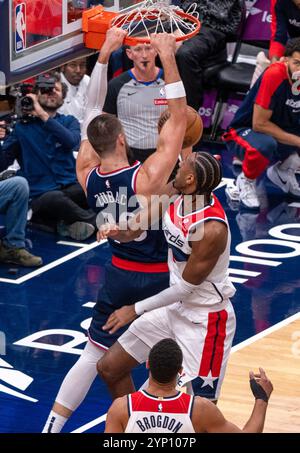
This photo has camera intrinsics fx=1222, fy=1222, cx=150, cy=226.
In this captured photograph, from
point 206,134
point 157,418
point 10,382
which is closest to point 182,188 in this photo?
point 157,418

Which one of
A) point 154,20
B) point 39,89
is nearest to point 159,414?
point 154,20

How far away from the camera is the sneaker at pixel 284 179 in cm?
1179

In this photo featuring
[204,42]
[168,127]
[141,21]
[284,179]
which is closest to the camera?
[168,127]

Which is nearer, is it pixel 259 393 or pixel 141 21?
pixel 259 393

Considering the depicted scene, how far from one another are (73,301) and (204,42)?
4.41 meters

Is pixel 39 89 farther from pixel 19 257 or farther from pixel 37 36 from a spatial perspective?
pixel 37 36

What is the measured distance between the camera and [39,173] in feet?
35.4

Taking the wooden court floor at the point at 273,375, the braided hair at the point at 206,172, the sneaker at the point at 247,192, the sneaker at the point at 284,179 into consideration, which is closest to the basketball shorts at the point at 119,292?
the braided hair at the point at 206,172

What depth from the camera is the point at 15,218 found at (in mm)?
10047

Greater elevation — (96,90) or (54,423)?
(96,90)

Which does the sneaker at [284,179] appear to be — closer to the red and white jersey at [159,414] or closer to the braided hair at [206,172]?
the braided hair at [206,172]

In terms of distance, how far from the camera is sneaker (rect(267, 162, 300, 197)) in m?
11.8

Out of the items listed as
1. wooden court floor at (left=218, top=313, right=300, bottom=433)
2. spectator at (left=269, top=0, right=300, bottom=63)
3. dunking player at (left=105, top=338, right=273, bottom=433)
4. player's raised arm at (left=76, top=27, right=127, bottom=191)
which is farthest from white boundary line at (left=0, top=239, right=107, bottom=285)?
dunking player at (left=105, top=338, right=273, bottom=433)

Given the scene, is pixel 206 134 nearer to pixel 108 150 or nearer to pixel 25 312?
pixel 25 312
